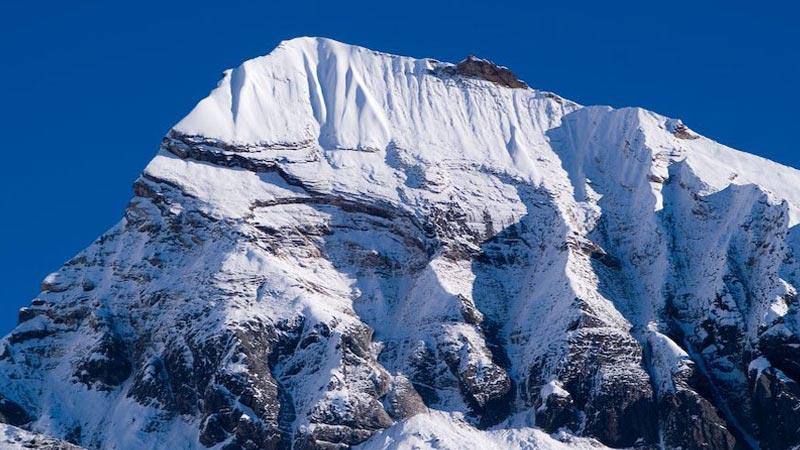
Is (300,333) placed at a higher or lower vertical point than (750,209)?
lower

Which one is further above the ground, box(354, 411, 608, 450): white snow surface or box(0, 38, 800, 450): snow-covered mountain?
box(0, 38, 800, 450): snow-covered mountain

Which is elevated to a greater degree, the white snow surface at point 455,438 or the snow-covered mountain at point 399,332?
the snow-covered mountain at point 399,332

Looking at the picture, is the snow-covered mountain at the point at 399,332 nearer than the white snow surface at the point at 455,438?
No

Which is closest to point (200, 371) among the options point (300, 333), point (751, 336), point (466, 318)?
point (300, 333)

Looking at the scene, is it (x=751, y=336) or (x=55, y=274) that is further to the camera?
(x=55, y=274)

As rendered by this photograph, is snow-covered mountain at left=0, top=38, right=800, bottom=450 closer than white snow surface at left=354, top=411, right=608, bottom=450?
No

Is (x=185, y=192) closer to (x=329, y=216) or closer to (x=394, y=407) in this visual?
(x=329, y=216)

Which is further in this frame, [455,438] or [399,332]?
[399,332]

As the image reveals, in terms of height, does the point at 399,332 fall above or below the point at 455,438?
above

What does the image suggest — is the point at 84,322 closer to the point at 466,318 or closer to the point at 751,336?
the point at 466,318
